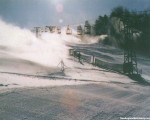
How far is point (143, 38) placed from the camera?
7294cm

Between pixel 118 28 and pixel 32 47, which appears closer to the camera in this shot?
pixel 32 47

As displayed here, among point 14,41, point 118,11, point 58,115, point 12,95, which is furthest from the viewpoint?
point 118,11

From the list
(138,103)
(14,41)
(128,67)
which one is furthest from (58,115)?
(14,41)

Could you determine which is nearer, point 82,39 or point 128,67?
point 128,67

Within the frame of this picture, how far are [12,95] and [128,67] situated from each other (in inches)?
834

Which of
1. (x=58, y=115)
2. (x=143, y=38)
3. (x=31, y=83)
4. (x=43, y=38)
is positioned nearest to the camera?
(x=58, y=115)

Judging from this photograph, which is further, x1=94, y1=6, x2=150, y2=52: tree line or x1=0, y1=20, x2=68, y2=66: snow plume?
x1=94, y1=6, x2=150, y2=52: tree line

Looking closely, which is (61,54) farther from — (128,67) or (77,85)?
(77,85)

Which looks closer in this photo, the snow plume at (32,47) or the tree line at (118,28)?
the snow plume at (32,47)

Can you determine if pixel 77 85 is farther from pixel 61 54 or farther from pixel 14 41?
pixel 14 41

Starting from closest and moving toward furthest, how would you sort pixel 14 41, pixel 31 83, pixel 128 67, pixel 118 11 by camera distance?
pixel 31 83 < pixel 128 67 < pixel 14 41 < pixel 118 11

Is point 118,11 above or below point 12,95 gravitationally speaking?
above

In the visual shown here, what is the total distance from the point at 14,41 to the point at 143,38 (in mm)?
35416

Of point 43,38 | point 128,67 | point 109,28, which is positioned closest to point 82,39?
point 109,28
